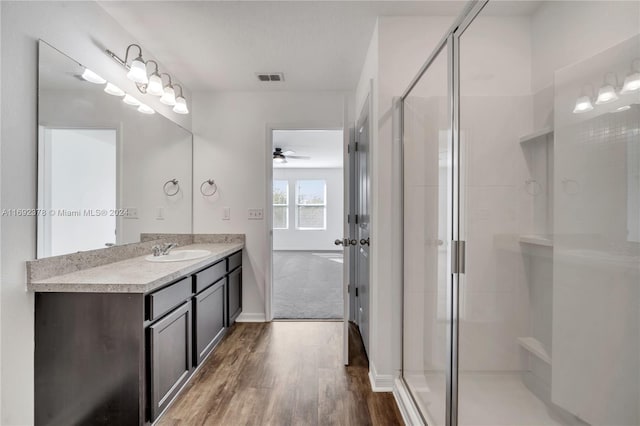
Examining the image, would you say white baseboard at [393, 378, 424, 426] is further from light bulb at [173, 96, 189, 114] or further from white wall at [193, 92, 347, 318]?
light bulb at [173, 96, 189, 114]

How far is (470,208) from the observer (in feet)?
3.84

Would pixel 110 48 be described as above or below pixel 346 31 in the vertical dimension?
below

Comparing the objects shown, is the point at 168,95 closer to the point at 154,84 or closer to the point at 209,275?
the point at 154,84

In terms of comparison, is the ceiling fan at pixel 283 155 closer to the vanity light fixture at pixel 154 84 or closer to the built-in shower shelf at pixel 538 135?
the vanity light fixture at pixel 154 84

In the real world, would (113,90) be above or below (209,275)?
above

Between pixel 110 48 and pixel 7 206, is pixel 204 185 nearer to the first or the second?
pixel 110 48

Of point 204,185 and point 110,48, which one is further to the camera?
point 204,185

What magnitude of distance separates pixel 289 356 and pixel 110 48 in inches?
101

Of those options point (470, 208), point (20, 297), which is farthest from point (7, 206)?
point (470, 208)

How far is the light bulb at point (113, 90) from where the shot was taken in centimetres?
197

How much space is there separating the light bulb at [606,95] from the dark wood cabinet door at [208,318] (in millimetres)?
2255

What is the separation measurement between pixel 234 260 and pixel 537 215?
261 centimetres

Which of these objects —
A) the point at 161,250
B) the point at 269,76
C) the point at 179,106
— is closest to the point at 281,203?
the point at 269,76

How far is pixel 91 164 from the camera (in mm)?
1807
